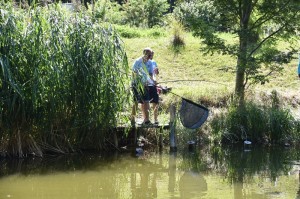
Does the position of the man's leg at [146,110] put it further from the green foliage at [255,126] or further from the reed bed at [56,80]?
the green foliage at [255,126]

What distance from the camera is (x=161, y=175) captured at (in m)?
8.92

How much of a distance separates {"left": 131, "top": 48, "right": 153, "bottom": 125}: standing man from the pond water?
0.81 metres

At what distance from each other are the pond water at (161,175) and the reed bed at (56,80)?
0.41 m

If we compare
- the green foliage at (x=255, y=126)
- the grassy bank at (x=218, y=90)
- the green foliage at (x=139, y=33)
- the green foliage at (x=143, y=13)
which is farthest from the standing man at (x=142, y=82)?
the green foliage at (x=143, y=13)

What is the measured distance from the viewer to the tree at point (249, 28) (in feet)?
38.9

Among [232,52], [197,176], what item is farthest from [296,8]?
[197,176]

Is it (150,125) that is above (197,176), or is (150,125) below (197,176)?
above

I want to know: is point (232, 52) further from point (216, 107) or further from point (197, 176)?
point (197, 176)

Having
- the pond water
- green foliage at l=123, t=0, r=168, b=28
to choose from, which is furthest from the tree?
green foliage at l=123, t=0, r=168, b=28

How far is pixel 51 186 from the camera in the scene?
8.00m

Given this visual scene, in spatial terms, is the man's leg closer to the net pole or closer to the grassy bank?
the net pole

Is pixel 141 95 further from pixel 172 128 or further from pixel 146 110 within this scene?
pixel 172 128

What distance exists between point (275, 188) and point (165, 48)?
929 cm

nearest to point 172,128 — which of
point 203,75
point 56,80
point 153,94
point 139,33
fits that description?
point 153,94
